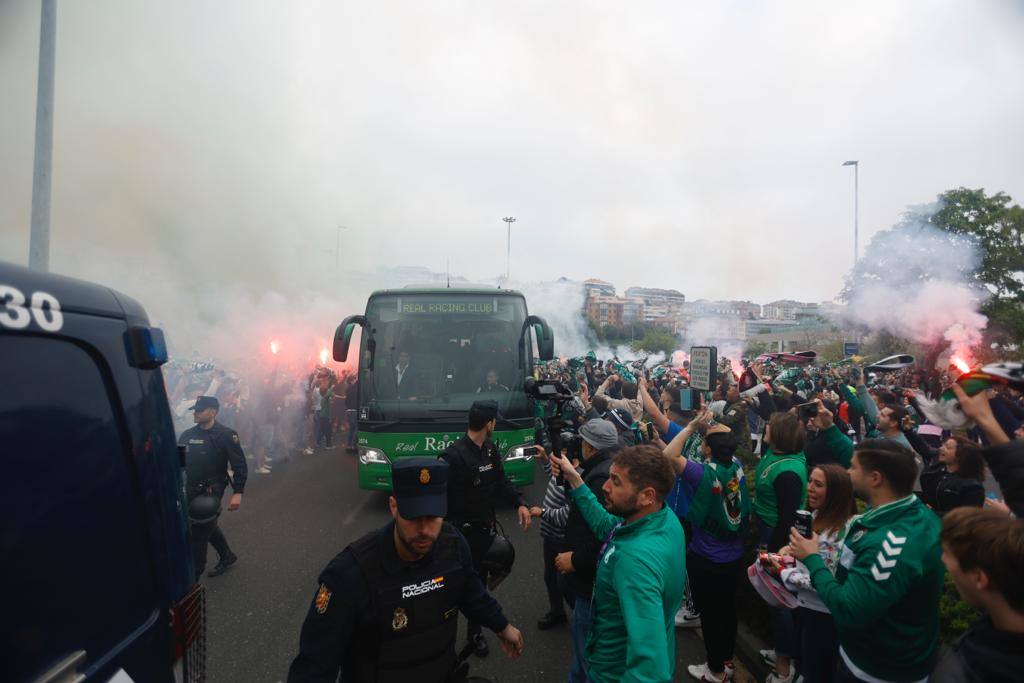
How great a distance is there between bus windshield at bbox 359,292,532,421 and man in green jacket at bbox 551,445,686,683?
4730 millimetres

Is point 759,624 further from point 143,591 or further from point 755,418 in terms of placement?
point 755,418

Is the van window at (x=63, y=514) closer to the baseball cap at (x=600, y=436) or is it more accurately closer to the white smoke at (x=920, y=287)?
the baseball cap at (x=600, y=436)

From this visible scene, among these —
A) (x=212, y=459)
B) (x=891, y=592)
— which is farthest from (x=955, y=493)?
(x=212, y=459)

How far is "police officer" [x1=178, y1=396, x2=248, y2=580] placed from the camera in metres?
5.04

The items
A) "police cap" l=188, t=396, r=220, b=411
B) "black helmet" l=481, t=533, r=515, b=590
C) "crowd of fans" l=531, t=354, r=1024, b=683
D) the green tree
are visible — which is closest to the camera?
"crowd of fans" l=531, t=354, r=1024, b=683

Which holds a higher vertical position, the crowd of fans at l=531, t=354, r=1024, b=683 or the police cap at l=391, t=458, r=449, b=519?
the police cap at l=391, t=458, r=449, b=519

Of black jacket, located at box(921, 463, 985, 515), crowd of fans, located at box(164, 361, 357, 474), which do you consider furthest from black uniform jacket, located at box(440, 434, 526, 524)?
crowd of fans, located at box(164, 361, 357, 474)

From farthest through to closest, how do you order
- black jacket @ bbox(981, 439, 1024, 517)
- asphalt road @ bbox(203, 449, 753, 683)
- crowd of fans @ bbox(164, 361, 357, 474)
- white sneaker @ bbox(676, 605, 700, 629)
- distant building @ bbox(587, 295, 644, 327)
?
distant building @ bbox(587, 295, 644, 327), crowd of fans @ bbox(164, 361, 357, 474), white sneaker @ bbox(676, 605, 700, 629), asphalt road @ bbox(203, 449, 753, 683), black jacket @ bbox(981, 439, 1024, 517)

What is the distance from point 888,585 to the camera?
226 cm

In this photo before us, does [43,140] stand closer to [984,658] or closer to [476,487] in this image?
[476,487]

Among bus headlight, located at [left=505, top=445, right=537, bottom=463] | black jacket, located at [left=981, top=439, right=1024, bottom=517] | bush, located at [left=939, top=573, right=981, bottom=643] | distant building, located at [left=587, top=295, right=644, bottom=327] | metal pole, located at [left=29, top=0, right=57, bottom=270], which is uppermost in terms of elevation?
distant building, located at [left=587, top=295, right=644, bottom=327]

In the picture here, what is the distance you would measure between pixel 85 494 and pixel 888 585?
2.90m

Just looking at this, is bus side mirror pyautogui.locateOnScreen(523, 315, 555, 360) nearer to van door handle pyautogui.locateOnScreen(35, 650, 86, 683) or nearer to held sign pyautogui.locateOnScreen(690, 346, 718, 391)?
held sign pyautogui.locateOnScreen(690, 346, 718, 391)

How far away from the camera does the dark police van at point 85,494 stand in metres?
1.25
